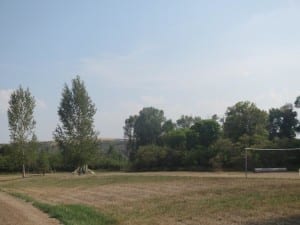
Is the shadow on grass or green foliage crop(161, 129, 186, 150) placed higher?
green foliage crop(161, 129, 186, 150)

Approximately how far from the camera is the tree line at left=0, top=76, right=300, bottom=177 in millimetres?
69000

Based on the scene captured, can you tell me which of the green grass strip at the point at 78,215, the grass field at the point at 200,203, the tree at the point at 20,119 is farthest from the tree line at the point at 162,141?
the green grass strip at the point at 78,215

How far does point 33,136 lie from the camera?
242 ft

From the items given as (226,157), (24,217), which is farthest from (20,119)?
(24,217)

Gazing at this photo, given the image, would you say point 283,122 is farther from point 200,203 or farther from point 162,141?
point 200,203

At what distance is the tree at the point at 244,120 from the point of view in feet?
291

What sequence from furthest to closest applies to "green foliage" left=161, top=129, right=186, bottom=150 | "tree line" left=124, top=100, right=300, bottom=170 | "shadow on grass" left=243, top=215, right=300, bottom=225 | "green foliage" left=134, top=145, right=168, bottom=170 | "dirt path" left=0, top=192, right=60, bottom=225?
"green foliage" left=161, top=129, right=186, bottom=150 < "green foliage" left=134, top=145, right=168, bottom=170 < "tree line" left=124, top=100, right=300, bottom=170 < "dirt path" left=0, top=192, right=60, bottom=225 < "shadow on grass" left=243, top=215, right=300, bottom=225

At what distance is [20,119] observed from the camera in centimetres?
7331

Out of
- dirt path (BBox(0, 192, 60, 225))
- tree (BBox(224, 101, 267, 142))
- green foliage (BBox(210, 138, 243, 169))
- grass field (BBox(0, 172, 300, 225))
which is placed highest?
tree (BBox(224, 101, 267, 142))

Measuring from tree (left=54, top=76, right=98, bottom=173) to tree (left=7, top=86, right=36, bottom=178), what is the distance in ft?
17.8

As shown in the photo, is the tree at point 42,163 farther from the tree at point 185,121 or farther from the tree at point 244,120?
the tree at point 185,121

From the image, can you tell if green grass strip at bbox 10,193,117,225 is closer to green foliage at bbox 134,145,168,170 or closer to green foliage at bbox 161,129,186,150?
green foliage at bbox 134,145,168,170

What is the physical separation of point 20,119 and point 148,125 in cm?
5139

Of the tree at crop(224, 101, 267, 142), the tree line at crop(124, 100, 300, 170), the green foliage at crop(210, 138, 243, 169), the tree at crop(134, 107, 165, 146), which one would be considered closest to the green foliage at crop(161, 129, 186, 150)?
the tree line at crop(124, 100, 300, 170)
